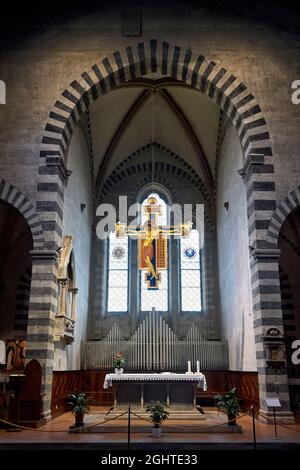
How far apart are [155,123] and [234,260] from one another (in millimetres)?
6998

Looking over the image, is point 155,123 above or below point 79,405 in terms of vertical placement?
above

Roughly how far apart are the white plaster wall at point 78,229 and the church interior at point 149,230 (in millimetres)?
142

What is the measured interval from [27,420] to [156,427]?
9.82 feet

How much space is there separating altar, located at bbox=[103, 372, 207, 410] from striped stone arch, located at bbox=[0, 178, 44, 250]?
3.97 meters

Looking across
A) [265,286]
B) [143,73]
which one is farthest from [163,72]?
[265,286]

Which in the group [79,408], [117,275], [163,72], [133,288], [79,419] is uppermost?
[163,72]

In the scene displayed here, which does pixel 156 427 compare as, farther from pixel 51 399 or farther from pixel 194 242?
pixel 194 242

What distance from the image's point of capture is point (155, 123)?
18484 mm

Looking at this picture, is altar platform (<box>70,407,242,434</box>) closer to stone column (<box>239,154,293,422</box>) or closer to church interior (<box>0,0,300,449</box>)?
church interior (<box>0,0,300,449</box>)

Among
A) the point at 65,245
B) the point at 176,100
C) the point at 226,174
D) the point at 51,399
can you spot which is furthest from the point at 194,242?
the point at 51,399

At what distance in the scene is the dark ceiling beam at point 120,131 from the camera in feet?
55.4

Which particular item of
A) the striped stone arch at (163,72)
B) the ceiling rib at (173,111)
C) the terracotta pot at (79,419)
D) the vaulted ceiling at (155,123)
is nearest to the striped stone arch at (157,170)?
the vaulted ceiling at (155,123)

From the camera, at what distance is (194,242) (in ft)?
63.4

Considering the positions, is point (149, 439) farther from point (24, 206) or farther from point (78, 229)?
point (78, 229)
